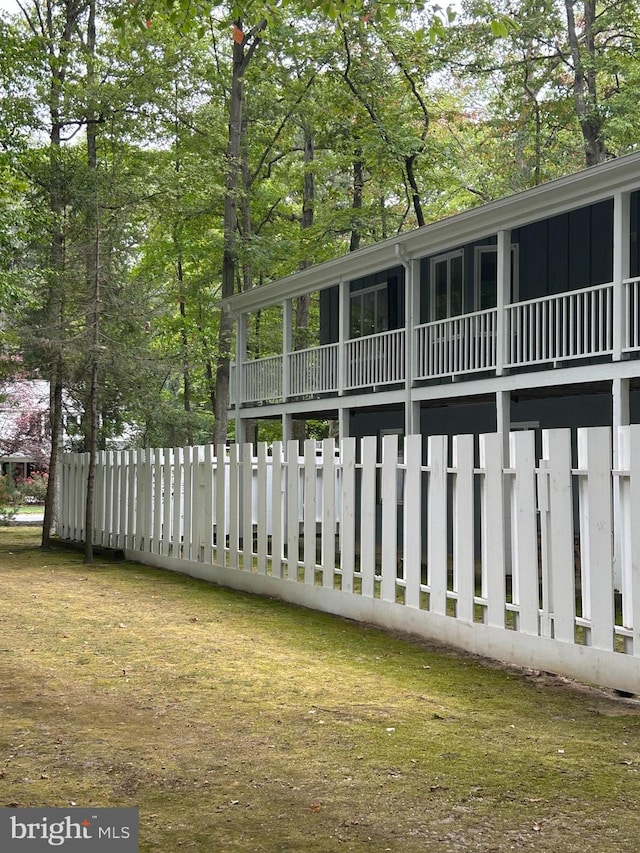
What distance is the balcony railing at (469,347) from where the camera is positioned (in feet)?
47.1

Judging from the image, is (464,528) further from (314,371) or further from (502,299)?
(314,371)

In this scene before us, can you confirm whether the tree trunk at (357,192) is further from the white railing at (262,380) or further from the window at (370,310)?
the white railing at (262,380)

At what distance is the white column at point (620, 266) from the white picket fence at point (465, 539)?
304 cm

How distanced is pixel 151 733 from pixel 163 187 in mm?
16934

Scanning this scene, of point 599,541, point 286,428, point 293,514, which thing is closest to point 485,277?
point 286,428

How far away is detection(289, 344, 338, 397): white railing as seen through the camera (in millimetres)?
21234

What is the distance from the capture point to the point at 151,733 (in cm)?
504

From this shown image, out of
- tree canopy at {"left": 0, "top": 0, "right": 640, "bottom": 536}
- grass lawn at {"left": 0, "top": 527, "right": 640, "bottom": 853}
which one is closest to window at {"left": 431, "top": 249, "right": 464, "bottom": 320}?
tree canopy at {"left": 0, "top": 0, "right": 640, "bottom": 536}

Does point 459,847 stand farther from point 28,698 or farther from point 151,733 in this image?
point 28,698

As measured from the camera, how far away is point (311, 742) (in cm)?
491

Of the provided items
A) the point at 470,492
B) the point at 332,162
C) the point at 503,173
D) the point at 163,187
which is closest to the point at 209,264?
the point at 332,162

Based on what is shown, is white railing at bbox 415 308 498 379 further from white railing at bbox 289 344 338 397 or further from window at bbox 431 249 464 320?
white railing at bbox 289 344 338 397

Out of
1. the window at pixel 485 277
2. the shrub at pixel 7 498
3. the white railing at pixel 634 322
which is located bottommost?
the shrub at pixel 7 498

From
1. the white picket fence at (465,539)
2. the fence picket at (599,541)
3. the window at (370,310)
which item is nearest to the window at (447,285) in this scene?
the window at (370,310)
